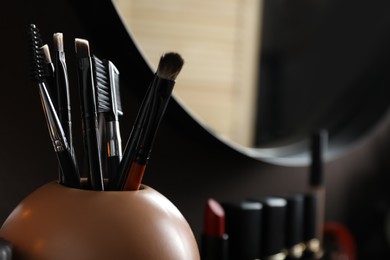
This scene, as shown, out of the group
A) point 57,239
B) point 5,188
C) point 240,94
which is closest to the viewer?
point 57,239

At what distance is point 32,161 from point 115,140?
2.9 inches

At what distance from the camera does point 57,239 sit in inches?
9.3

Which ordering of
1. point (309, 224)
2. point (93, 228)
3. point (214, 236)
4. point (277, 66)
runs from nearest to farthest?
point (93, 228) < point (214, 236) < point (309, 224) < point (277, 66)

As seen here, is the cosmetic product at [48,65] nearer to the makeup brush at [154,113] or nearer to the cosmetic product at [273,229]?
the makeup brush at [154,113]

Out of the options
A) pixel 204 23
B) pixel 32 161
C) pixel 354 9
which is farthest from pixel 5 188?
pixel 354 9

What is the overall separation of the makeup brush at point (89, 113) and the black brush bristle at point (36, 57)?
0.02m

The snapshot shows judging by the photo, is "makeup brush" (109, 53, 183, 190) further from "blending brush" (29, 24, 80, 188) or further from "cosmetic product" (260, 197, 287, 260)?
"cosmetic product" (260, 197, 287, 260)

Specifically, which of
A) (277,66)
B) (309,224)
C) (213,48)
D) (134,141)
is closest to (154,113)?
(134,141)

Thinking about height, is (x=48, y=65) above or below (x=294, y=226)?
above

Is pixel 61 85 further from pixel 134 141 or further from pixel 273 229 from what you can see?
pixel 273 229

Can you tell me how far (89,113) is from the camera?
271 millimetres

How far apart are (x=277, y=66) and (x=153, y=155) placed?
0.49 meters

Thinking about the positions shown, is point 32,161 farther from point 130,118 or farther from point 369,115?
point 369,115

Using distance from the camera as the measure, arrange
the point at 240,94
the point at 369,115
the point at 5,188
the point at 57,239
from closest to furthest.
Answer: the point at 57,239
the point at 5,188
the point at 369,115
the point at 240,94
